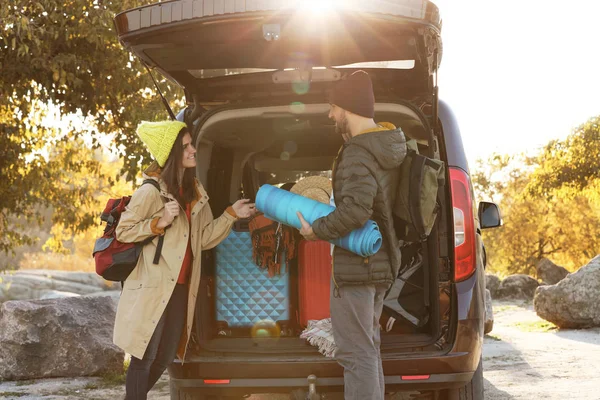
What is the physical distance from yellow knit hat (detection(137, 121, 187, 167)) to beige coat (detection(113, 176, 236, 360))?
0.14 metres

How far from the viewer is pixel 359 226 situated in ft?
11.7

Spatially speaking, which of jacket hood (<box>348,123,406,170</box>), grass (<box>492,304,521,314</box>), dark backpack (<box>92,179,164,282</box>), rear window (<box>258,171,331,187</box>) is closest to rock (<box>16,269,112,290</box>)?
grass (<box>492,304,521,314</box>)

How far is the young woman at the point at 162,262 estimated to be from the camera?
409 cm

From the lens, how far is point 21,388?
698 cm

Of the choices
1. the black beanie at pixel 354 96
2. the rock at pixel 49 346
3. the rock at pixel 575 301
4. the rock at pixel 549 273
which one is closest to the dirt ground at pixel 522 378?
the rock at pixel 49 346

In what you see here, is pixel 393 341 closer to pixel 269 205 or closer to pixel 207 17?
pixel 269 205

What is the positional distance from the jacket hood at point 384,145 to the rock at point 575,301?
7.83m

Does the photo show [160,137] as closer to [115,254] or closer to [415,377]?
[115,254]

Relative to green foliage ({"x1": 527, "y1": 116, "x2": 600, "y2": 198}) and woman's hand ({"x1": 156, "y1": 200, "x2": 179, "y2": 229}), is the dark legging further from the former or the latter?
green foliage ({"x1": 527, "y1": 116, "x2": 600, "y2": 198})

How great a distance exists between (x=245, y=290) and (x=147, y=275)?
97cm

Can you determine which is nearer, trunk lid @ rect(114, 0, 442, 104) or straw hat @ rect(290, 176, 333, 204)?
trunk lid @ rect(114, 0, 442, 104)

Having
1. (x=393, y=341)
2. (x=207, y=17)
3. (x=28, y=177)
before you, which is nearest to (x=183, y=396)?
(x=393, y=341)

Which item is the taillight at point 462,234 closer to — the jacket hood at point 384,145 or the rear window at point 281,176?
the jacket hood at point 384,145

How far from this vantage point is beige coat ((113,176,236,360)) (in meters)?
4.09
